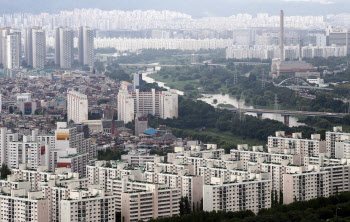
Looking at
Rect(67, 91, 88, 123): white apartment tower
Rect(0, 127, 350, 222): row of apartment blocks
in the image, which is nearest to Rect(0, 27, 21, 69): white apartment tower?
Rect(67, 91, 88, 123): white apartment tower

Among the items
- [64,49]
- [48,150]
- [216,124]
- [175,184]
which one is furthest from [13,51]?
[175,184]

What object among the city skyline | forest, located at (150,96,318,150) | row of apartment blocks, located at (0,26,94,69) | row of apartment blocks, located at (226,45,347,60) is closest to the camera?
forest, located at (150,96,318,150)

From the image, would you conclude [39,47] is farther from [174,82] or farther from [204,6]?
[204,6]

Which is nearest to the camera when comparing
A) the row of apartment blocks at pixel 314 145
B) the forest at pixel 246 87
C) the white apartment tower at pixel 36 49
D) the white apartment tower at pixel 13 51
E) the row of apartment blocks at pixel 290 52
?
the row of apartment blocks at pixel 314 145

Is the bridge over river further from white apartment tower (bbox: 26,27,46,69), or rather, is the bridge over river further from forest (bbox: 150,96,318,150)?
white apartment tower (bbox: 26,27,46,69)

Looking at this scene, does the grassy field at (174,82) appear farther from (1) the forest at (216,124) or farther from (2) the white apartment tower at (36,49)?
(1) the forest at (216,124)

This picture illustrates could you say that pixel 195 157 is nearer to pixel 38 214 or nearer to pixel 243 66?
pixel 38 214

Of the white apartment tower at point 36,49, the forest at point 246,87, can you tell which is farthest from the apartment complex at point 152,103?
the white apartment tower at point 36,49
